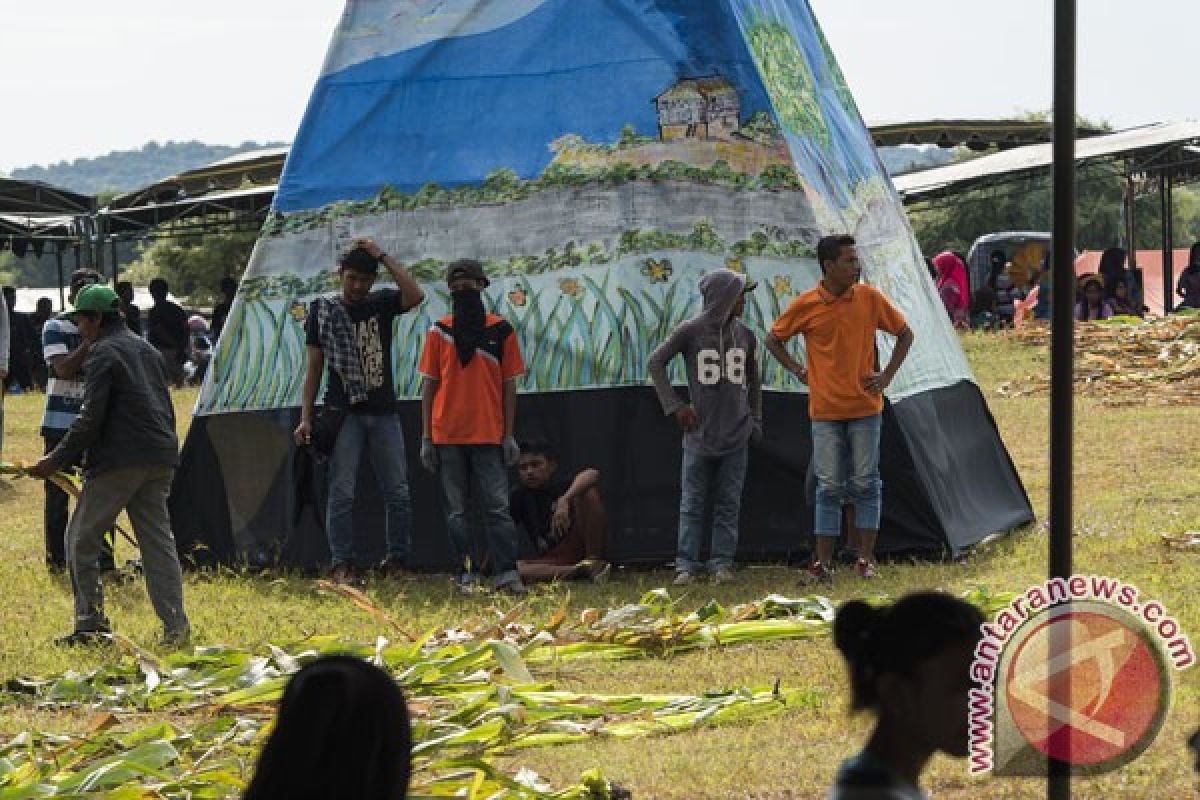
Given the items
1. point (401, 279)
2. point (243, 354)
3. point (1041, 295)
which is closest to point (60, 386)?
point (243, 354)

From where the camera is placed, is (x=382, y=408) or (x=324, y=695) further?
(x=382, y=408)

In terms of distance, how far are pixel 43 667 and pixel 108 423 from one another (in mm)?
1170

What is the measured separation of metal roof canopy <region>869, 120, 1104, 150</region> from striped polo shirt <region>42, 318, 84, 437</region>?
783 inches

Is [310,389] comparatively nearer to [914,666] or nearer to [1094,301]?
[914,666]

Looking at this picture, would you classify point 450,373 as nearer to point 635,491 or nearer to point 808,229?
point 635,491

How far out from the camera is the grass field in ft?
22.9

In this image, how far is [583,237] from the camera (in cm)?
1262

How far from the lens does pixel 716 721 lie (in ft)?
25.8

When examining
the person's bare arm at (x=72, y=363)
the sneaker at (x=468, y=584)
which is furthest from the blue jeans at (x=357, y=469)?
the person's bare arm at (x=72, y=363)

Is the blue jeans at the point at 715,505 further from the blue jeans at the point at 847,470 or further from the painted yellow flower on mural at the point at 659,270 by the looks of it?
the painted yellow flower on mural at the point at 659,270

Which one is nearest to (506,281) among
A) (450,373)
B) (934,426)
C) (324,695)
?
(450,373)

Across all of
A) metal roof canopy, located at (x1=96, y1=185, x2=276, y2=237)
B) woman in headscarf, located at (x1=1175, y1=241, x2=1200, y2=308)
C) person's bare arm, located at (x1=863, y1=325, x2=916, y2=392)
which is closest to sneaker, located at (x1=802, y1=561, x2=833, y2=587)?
person's bare arm, located at (x1=863, y1=325, x2=916, y2=392)

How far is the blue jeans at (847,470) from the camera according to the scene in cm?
1125

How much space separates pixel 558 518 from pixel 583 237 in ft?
5.70
